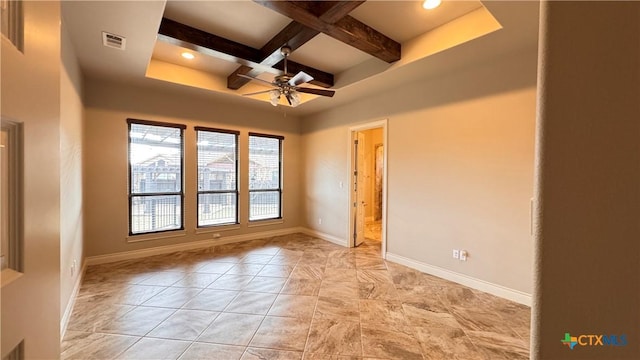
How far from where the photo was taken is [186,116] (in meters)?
4.66

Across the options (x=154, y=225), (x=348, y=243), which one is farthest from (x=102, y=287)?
(x=348, y=243)

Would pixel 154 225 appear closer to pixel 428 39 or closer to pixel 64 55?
pixel 64 55

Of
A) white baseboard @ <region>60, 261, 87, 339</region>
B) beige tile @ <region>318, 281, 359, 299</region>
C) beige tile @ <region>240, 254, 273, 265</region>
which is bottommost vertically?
beige tile @ <region>318, 281, 359, 299</region>

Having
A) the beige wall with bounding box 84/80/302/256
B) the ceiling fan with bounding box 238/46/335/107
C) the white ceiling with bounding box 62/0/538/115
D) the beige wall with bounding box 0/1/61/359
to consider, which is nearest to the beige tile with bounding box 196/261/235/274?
the beige wall with bounding box 84/80/302/256

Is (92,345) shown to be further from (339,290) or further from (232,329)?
(339,290)

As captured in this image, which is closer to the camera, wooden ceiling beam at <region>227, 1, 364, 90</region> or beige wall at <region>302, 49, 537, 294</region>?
wooden ceiling beam at <region>227, 1, 364, 90</region>

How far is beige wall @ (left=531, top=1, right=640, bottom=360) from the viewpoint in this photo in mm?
437

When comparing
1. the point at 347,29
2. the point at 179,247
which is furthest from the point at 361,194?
the point at 179,247

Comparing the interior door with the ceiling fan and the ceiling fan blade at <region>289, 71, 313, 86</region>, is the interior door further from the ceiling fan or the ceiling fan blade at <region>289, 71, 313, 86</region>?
the ceiling fan blade at <region>289, 71, 313, 86</region>

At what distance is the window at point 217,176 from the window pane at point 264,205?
0.38 m

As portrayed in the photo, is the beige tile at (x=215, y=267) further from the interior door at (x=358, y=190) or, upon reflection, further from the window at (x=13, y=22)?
the window at (x=13, y=22)

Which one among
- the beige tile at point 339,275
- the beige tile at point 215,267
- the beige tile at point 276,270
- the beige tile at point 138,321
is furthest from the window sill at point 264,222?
the beige tile at point 138,321

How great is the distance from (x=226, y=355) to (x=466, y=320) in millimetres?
2234

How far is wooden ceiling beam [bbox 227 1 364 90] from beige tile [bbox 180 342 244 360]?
3000 mm
